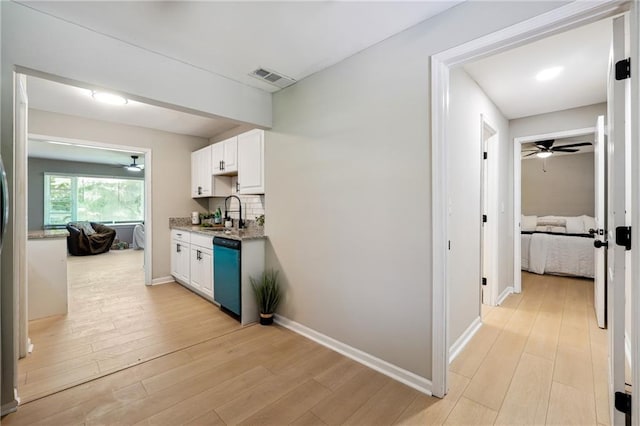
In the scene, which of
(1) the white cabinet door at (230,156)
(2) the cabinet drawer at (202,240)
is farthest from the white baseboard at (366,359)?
(1) the white cabinet door at (230,156)

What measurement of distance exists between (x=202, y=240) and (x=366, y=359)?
257cm

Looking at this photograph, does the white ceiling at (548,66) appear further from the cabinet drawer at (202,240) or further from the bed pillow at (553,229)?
the cabinet drawer at (202,240)

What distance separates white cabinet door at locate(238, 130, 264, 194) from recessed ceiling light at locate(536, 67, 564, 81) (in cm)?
293

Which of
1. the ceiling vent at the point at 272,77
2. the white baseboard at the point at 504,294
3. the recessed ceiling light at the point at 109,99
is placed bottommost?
the white baseboard at the point at 504,294

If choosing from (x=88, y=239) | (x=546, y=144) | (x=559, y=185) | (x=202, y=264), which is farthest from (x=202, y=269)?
→ (x=559, y=185)

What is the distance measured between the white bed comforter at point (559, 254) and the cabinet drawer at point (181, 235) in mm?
5882

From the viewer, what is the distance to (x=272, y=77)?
2613 mm

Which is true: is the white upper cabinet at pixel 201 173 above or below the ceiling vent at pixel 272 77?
below

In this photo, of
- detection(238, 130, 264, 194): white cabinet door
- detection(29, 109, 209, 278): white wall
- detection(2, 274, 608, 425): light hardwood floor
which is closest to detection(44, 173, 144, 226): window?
detection(29, 109, 209, 278): white wall

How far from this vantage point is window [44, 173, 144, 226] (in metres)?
7.42

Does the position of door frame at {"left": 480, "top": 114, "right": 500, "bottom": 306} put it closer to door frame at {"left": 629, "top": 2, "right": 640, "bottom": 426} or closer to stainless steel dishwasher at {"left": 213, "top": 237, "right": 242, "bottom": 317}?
door frame at {"left": 629, "top": 2, "right": 640, "bottom": 426}

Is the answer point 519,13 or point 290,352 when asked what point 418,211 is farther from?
point 290,352

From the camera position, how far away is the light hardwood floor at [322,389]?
1.60m

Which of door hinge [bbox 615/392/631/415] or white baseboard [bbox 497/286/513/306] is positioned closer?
door hinge [bbox 615/392/631/415]
